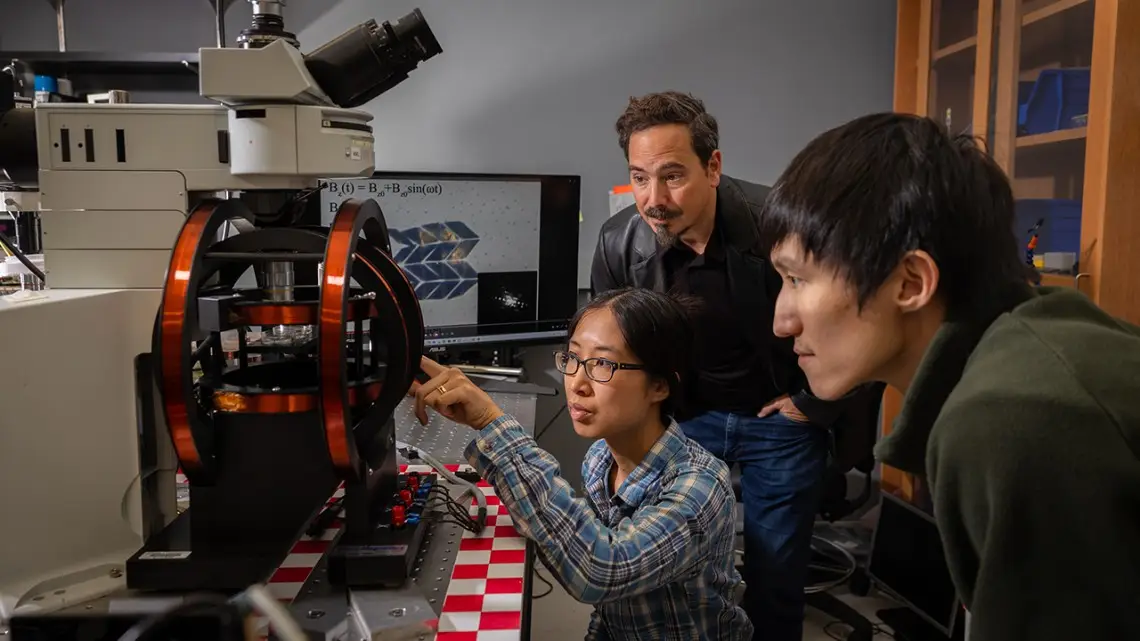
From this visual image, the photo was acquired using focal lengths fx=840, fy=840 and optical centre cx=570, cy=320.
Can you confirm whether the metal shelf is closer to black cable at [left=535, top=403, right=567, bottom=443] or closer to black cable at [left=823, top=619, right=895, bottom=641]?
black cable at [left=535, top=403, right=567, bottom=443]

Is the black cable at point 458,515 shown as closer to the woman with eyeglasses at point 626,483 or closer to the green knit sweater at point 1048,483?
the woman with eyeglasses at point 626,483

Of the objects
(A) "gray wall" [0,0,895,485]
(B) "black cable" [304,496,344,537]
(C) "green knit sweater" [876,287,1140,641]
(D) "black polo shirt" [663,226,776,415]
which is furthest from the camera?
(A) "gray wall" [0,0,895,485]

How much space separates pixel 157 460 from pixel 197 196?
1.21 ft

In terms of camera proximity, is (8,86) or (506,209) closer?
(8,86)

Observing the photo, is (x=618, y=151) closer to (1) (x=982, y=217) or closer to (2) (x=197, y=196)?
(2) (x=197, y=196)

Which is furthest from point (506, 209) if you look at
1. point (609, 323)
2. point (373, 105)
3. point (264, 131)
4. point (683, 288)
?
point (264, 131)

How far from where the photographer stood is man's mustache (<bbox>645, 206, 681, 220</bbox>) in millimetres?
1940

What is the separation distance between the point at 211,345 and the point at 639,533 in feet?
2.00

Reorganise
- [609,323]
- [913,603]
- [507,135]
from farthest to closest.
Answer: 1. [507,135]
2. [913,603]
3. [609,323]

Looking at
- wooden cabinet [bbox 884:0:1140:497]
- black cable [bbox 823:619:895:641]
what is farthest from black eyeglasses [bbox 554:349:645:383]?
black cable [bbox 823:619:895:641]

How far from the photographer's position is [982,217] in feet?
2.40

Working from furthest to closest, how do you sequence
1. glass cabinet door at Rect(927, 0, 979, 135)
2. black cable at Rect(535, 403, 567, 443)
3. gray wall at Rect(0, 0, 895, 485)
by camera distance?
Result: black cable at Rect(535, 403, 567, 443) → gray wall at Rect(0, 0, 895, 485) → glass cabinet door at Rect(927, 0, 979, 135)

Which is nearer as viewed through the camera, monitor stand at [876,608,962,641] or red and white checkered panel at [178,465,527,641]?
red and white checkered panel at [178,465,527,641]

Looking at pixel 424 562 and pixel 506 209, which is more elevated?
pixel 506 209
